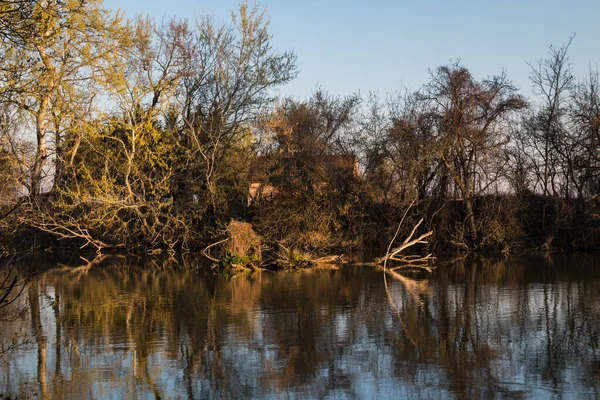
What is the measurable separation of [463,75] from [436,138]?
9.91ft

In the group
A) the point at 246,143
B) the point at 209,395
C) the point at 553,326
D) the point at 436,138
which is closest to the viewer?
the point at 209,395

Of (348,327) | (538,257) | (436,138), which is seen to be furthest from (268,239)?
(348,327)

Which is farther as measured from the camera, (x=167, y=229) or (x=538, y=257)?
(x=167, y=229)

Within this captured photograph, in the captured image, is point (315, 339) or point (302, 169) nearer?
point (315, 339)

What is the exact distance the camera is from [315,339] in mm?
11938

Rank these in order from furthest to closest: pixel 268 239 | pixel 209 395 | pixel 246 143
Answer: pixel 246 143 → pixel 268 239 → pixel 209 395

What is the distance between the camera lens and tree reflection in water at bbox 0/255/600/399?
892cm

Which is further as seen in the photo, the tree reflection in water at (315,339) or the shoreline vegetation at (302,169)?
the shoreline vegetation at (302,169)

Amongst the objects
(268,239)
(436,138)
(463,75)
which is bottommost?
(268,239)

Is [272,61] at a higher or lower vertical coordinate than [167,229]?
higher

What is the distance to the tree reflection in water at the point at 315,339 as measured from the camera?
8.92 m

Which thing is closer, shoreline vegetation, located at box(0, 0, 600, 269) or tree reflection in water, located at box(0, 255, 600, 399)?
tree reflection in water, located at box(0, 255, 600, 399)

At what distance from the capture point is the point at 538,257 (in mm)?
28625

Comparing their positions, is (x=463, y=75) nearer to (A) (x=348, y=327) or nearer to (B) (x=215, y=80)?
(B) (x=215, y=80)
